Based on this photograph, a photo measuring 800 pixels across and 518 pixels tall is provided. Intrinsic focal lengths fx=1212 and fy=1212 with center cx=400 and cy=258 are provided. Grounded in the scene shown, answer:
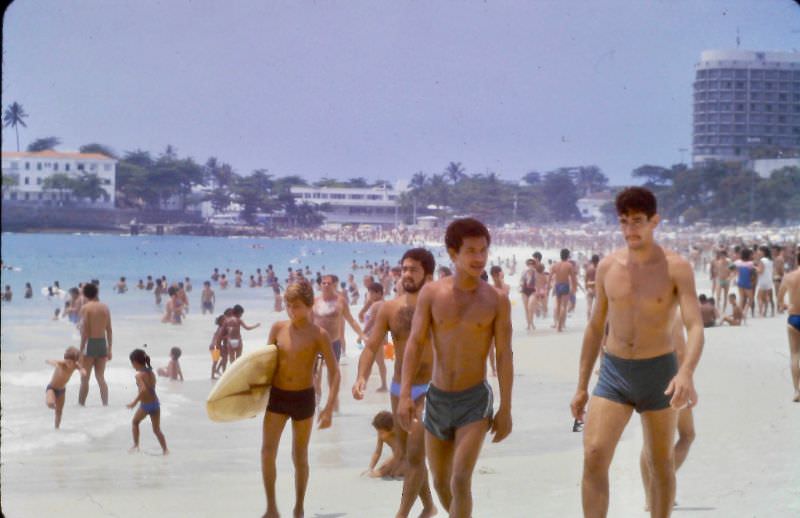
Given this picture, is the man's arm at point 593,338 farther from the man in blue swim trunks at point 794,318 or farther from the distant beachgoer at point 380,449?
the man in blue swim trunks at point 794,318

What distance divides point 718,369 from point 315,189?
375 feet

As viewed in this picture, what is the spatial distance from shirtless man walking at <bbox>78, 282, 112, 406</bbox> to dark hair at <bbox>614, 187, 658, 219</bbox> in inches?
398

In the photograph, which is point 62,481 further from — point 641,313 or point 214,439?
point 641,313

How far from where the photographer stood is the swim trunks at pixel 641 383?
240 inches

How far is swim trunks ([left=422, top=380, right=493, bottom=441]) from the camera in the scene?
620cm

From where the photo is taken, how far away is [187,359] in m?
25.2

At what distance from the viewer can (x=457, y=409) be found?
6.23 metres

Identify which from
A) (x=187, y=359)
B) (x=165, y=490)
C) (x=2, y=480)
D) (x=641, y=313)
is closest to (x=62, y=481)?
(x=2, y=480)

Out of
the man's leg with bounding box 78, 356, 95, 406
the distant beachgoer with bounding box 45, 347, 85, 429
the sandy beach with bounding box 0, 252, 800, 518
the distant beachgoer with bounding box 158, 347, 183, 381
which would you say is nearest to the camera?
the sandy beach with bounding box 0, 252, 800, 518

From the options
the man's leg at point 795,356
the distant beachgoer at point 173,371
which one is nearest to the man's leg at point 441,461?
the man's leg at point 795,356

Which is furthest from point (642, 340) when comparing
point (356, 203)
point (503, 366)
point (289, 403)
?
point (356, 203)

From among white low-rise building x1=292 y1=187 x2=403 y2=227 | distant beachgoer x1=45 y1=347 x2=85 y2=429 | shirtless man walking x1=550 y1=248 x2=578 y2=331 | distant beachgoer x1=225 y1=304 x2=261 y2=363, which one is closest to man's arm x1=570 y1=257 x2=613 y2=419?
distant beachgoer x1=45 y1=347 x2=85 y2=429

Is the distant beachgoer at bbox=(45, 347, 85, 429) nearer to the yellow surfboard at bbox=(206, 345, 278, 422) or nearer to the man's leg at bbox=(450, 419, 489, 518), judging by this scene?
the yellow surfboard at bbox=(206, 345, 278, 422)

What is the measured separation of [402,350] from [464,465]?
1808 millimetres
